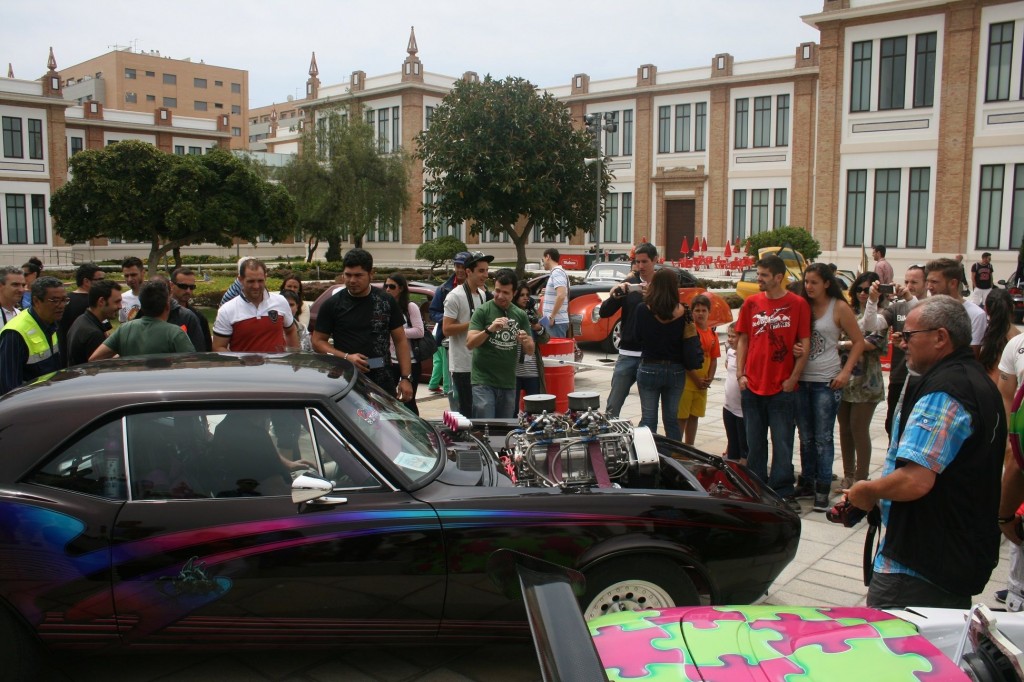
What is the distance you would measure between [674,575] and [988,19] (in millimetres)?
35846

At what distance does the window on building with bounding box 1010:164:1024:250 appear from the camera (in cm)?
3172

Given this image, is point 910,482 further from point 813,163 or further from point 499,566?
point 813,163

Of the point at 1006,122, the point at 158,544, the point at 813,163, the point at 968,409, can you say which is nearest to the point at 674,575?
the point at 968,409

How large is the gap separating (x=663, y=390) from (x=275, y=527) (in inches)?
160

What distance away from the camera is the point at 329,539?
139 inches

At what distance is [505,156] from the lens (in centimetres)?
3228

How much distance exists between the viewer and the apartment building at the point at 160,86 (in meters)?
88.7

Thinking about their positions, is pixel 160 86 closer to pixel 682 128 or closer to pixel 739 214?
pixel 682 128

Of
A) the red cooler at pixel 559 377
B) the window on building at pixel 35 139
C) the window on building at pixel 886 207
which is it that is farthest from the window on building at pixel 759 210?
the window on building at pixel 35 139

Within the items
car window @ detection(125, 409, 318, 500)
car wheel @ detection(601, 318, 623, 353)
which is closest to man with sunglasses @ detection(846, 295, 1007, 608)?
car window @ detection(125, 409, 318, 500)

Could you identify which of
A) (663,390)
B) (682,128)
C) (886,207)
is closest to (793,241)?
(886,207)

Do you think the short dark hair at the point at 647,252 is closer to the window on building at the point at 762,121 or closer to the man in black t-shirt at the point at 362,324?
the man in black t-shirt at the point at 362,324

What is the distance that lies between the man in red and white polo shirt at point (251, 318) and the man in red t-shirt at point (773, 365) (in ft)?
12.5

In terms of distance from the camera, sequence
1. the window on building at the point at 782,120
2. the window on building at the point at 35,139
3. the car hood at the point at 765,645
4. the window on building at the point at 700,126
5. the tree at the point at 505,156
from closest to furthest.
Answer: the car hood at the point at 765,645 → the tree at the point at 505,156 → the window on building at the point at 782,120 → the window on building at the point at 700,126 → the window on building at the point at 35,139
